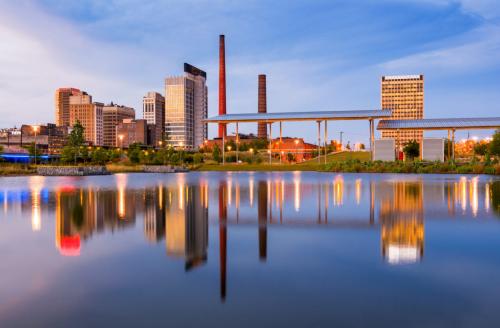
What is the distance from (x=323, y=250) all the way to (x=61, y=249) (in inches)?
248

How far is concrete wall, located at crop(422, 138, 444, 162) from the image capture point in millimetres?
73750

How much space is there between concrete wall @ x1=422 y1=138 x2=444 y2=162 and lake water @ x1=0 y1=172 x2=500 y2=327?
62.8 m

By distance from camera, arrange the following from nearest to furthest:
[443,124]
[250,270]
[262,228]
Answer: [250,270] → [262,228] → [443,124]

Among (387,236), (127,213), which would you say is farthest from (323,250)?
(127,213)

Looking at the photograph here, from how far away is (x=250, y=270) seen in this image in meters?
8.08

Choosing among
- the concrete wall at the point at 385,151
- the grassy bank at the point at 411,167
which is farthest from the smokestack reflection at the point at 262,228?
the concrete wall at the point at 385,151

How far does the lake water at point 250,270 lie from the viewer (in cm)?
577

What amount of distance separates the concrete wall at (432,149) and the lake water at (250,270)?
6283 centimetres

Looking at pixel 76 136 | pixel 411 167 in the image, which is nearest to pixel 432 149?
pixel 411 167

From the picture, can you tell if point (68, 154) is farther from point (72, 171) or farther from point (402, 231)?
point (402, 231)

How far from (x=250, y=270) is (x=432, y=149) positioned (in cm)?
7371

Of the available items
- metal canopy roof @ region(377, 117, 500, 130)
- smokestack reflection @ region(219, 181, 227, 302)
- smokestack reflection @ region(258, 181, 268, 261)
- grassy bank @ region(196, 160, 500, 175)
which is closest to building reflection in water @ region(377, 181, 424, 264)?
A: smokestack reflection @ region(258, 181, 268, 261)

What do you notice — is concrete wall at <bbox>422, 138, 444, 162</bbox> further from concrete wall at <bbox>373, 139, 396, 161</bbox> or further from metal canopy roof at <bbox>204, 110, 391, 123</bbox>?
metal canopy roof at <bbox>204, 110, 391, 123</bbox>

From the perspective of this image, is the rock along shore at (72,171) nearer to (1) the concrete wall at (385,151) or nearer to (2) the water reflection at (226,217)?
(2) the water reflection at (226,217)
